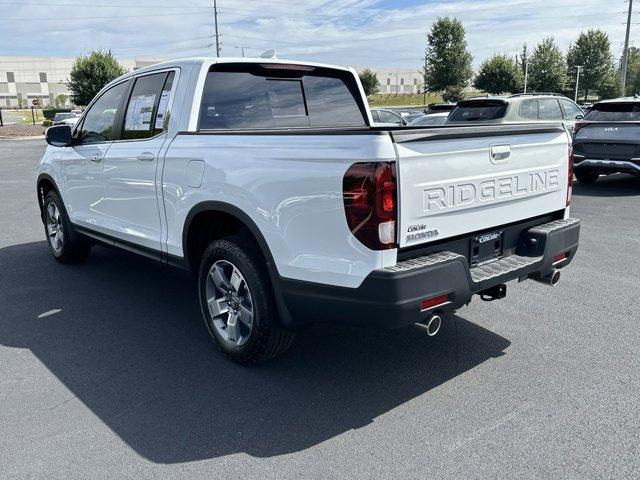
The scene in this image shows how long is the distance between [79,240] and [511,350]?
429cm

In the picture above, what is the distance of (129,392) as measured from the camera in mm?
3469

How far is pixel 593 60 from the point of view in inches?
2857

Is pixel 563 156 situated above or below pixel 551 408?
above

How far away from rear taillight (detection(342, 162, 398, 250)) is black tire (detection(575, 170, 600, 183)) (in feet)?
33.4

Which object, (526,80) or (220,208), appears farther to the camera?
(526,80)

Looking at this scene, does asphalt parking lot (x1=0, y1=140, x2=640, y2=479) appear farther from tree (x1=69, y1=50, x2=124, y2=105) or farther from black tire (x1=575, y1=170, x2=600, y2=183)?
tree (x1=69, y1=50, x2=124, y2=105)

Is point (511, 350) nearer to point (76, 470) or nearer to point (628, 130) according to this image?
point (76, 470)

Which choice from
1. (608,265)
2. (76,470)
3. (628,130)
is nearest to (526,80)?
(628,130)

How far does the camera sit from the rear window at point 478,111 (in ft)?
37.9

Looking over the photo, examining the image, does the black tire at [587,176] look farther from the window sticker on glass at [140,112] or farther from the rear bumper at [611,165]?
the window sticker on glass at [140,112]

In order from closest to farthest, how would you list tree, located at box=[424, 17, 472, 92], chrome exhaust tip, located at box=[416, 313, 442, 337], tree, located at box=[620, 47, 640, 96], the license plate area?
1. chrome exhaust tip, located at box=[416, 313, 442, 337]
2. the license plate area
3. tree, located at box=[424, 17, 472, 92]
4. tree, located at box=[620, 47, 640, 96]

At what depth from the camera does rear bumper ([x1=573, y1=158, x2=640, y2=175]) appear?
1025cm

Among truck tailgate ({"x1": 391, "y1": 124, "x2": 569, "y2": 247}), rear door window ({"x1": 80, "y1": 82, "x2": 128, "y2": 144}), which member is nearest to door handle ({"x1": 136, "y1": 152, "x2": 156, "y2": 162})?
rear door window ({"x1": 80, "y1": 82, "x2": 128, "y2": 144})

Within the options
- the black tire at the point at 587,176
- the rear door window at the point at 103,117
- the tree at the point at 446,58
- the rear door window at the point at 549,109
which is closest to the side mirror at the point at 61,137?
the rear door window at the point at 103,117
